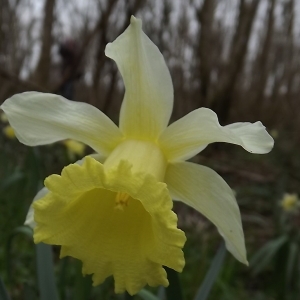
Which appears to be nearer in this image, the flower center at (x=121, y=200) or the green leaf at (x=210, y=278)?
the flower center at (x=121, y=200)

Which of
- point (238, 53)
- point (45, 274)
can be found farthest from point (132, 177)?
point (238, 53)

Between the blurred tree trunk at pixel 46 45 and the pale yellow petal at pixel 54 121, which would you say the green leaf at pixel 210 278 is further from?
the blurred tree trunk at pixel 46 45

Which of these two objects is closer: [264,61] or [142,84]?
[142,84]

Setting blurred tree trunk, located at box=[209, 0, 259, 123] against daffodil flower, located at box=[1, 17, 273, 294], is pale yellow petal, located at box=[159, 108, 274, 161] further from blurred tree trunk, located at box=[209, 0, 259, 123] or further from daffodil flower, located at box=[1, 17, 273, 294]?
blurred tree trunk, located at box=[209, 0, 259, 123]

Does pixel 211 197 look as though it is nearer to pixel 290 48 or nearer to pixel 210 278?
pixel 210 278

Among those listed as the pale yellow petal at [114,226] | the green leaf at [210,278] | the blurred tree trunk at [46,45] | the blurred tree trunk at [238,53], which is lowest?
the blurred tree trunk at [238,53]

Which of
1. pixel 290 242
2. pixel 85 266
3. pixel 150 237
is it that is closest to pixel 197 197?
pixel 150 237

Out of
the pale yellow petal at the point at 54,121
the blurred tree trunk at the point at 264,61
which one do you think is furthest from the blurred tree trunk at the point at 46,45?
the blurred tree trunk at the point at 264,61
